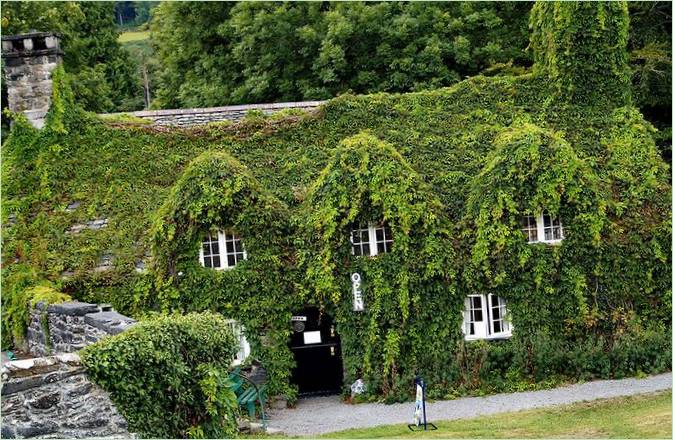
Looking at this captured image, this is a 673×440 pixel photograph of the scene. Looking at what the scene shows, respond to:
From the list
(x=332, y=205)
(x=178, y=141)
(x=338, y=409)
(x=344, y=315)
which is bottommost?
(x=338, y=409)

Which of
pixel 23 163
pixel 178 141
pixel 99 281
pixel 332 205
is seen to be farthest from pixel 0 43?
pixel 332 205

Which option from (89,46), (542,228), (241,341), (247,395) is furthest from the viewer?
(89,46)

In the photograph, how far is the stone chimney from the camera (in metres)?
27.8

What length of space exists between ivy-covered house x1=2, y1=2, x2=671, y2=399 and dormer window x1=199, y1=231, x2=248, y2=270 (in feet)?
A: 0.09

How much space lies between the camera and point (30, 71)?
27984 mm

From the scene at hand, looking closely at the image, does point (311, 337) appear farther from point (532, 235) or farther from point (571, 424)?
point (571, 424)

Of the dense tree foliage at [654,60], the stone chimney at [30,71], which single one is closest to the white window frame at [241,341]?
the stone chimney at [30,71]

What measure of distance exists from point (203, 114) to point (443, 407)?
10.7m

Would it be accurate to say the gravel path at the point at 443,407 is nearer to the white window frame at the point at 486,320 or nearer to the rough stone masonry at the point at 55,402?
the white window frame at the point at 486,320

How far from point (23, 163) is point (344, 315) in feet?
30.3

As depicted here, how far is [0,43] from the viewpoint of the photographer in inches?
1112

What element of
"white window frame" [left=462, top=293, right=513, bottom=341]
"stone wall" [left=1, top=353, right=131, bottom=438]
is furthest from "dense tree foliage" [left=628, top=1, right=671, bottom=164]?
"stone wall" [left=1, top=353, right=131, bottom=438]

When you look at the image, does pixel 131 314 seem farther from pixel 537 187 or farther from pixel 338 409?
pixel 537 187

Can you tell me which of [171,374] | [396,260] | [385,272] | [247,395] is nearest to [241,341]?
[247,395]
